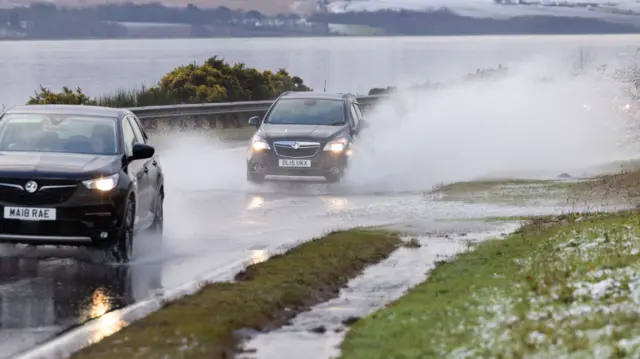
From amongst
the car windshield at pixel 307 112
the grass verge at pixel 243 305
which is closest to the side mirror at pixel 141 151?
the grass verge at pixel 243 305

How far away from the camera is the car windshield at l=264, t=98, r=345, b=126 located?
25.8m

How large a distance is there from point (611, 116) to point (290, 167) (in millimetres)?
19553

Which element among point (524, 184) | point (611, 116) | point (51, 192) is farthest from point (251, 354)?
point (611, 116)

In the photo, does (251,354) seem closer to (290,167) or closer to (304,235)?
(304,235)

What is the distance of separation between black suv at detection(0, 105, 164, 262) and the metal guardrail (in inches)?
747

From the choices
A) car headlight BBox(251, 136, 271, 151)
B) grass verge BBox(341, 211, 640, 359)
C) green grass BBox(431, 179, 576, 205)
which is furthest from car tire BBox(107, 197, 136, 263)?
car headlight BBox(251, 136, 271, 151)

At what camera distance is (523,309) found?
9969 millimetres

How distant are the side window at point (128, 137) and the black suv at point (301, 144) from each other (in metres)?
8.57

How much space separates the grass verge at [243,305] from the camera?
934cm

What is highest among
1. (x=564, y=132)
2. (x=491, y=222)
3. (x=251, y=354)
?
(x=251, y=354)

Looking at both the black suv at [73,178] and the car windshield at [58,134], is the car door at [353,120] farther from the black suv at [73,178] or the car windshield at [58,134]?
the car windshield at [58,134]

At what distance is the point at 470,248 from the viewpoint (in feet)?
50.2

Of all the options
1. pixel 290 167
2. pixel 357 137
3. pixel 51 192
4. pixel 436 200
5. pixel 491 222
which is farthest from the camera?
pixel 357 137

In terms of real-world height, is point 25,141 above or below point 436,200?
above
